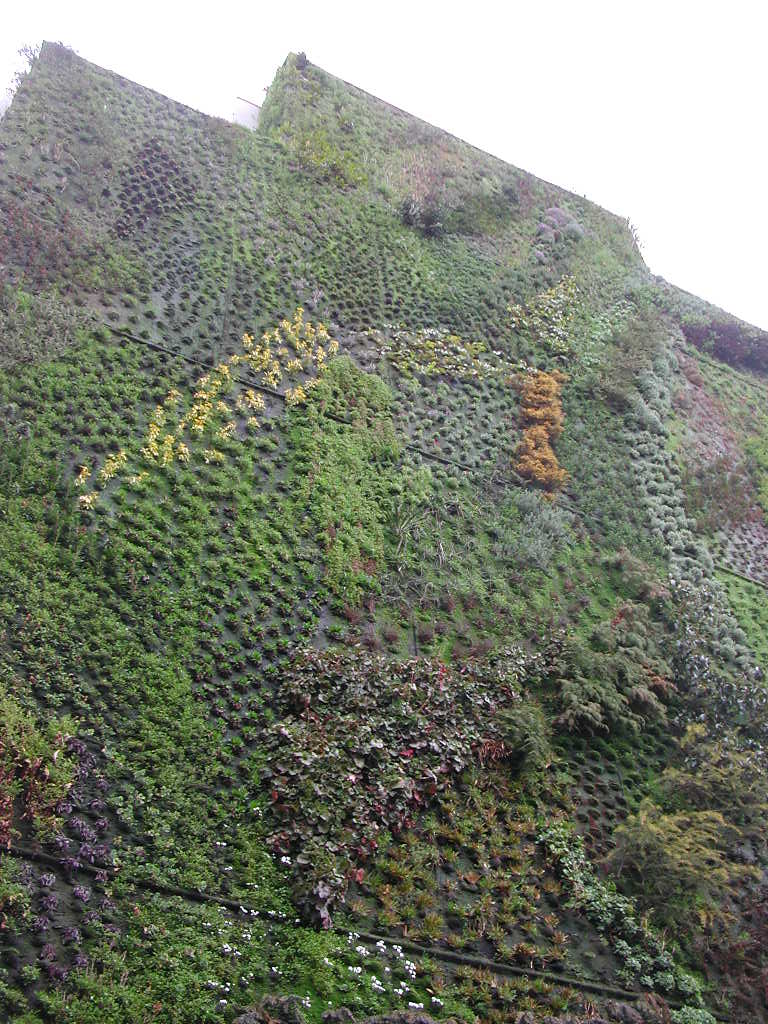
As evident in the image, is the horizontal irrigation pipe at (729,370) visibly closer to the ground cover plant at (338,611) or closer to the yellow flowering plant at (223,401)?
the ground cover plant at (338,611)

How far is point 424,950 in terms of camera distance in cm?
744

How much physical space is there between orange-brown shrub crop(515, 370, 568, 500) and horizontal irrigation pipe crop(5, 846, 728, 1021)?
24.2ft

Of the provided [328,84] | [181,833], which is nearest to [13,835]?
[181,833]

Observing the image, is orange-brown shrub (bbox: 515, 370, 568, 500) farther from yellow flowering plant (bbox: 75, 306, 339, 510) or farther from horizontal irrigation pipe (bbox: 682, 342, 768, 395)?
horizontal irrigation pipe (bbox: 682, 342, 768, 395)

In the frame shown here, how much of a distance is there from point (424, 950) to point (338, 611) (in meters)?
3.85

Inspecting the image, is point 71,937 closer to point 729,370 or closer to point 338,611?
point 338,611

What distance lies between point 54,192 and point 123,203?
110 cm

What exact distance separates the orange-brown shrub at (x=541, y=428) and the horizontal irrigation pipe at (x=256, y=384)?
104 centimetres

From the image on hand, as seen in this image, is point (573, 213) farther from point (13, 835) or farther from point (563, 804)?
point (13, 835)

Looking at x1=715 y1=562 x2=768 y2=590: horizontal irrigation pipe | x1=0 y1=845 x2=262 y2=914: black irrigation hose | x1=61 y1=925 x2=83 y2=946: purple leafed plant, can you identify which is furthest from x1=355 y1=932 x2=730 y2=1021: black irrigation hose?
x1=715 y1=562 x2=768 y2=590: horizontal irrigation pipe

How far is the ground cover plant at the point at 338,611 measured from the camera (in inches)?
282

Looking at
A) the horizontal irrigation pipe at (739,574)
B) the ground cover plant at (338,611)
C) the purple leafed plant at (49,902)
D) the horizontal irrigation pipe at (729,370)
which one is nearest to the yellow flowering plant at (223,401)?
the ground cover plant at (338,611)

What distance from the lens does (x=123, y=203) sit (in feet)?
45.6

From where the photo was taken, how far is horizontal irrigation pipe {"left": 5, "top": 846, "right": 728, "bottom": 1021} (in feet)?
22.1
